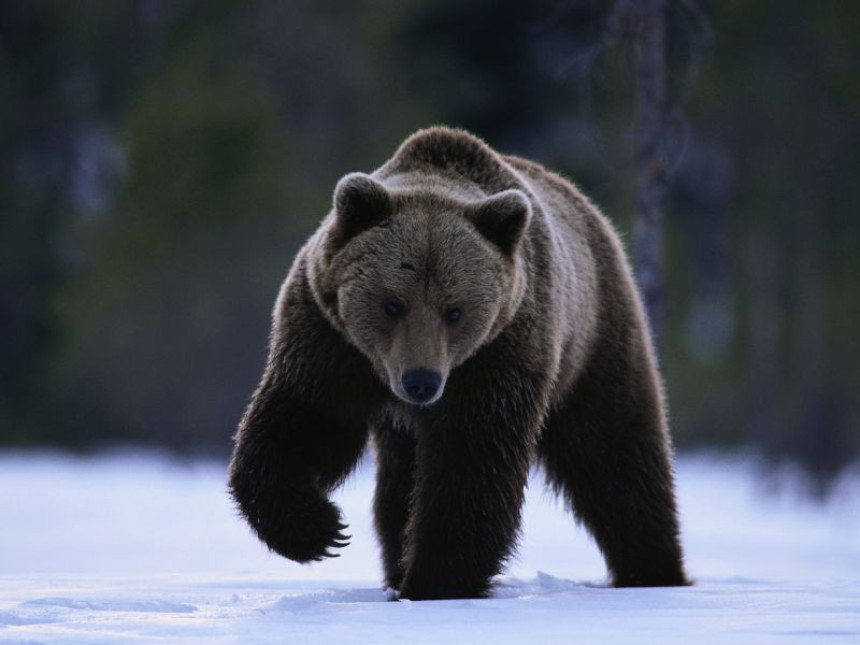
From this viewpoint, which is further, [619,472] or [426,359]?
[619,472]

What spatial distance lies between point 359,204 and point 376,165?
1982 centimetres

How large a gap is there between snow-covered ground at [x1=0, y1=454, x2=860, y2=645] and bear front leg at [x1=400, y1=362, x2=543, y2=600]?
9.0 inches

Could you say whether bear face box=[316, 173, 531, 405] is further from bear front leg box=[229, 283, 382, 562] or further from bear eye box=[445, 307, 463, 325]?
bear front leg box=[229, 283, 382, 562]

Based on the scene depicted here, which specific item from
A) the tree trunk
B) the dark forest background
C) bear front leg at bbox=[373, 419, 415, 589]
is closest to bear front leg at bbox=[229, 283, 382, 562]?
bear front leg at bbox=[373, 419, 415, 589]

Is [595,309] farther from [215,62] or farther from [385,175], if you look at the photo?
[215,62]

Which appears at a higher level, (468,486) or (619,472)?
(619,472)

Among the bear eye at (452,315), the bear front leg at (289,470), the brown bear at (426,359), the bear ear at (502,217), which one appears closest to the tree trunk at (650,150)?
the brown bear at (426,359)

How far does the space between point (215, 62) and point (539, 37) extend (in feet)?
23.5

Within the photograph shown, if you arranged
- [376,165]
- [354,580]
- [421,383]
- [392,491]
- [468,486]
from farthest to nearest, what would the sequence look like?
[376,165]
[354,580]
[392,491]
[468,486]
[421,383]

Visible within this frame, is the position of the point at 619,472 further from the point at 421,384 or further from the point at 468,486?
→ the point at 421,384

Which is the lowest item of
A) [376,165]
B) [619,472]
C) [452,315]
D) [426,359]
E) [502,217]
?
[619,472]

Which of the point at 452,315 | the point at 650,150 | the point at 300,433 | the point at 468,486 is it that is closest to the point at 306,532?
the point at 300,433

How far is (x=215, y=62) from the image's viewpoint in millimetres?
28250

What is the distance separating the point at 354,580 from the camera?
7.15m
